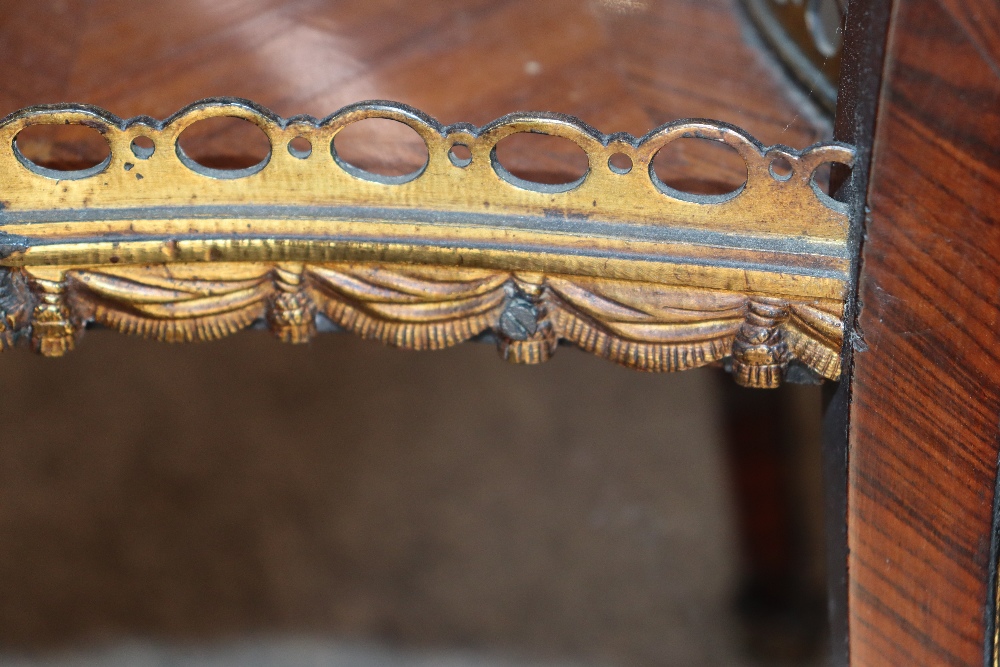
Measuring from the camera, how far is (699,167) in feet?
1.45

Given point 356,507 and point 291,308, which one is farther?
point 356,507

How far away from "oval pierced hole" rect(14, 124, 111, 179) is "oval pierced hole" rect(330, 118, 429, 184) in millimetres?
83

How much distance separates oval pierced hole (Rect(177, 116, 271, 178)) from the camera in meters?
0.45

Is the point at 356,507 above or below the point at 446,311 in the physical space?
below

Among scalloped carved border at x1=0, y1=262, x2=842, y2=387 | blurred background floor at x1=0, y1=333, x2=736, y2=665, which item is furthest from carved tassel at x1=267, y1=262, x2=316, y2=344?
blurred background floor at x1=0, y1=333, x2=736, y2=665

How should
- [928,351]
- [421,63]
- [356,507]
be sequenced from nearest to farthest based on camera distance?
[928,351] → [421,63] → [356,507]

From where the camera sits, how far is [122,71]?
0.52 meters

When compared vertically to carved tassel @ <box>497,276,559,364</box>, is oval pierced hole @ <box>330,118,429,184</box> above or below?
above

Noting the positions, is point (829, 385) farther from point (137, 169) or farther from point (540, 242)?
point (137, 169)

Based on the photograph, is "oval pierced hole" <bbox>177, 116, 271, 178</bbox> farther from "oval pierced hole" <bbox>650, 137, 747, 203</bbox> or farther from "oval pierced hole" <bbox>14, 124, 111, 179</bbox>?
"oval pierced hole" <bbox>650, 137, 747, 203</bbox>

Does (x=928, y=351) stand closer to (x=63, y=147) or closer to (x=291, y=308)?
(x=291, y=308)

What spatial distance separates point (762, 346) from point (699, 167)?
0.08 meters

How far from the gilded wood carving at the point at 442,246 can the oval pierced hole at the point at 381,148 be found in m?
0.05

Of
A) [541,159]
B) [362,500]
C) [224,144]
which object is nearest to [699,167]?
[541,159]
